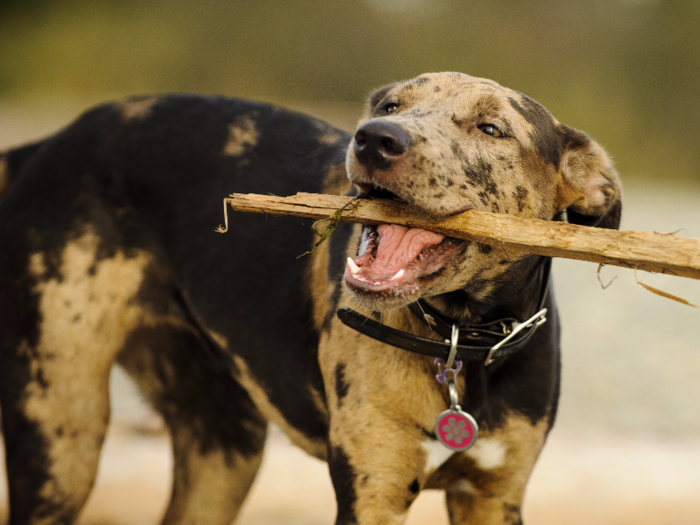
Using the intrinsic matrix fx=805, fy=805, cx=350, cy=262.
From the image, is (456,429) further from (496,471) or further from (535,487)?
(535,487)

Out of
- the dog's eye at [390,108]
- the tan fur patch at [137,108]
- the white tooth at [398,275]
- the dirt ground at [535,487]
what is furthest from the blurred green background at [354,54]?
the white tooth at [398,275]

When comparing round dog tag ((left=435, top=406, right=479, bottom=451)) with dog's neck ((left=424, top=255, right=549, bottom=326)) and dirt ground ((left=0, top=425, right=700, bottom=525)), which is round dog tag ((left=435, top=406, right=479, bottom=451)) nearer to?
dog's neck ((left=424, top=255, right=549, bottom=326))

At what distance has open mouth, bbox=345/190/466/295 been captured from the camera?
2039mm

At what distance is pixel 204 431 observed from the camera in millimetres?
3412

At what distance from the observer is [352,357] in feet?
7.79

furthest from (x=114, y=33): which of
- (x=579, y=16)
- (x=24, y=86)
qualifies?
(x=579, y=16)

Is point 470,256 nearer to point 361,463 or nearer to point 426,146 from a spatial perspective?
point 426,146

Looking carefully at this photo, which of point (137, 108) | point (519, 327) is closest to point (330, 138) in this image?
point (137, 108)

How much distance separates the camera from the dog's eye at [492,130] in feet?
7.41

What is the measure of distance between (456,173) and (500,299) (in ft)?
1.58

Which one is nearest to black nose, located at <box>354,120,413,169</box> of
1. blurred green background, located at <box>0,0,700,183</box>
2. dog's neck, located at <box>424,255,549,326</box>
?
dog's neck, located at <box>424,255,549,326</box>

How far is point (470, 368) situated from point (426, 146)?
0.71 m

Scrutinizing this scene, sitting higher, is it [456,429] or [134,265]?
[134,265]

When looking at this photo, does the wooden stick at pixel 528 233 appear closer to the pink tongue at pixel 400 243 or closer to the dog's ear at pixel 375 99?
the pink tongue at pixel 400 243
